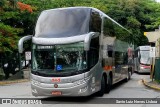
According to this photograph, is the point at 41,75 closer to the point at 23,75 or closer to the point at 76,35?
the point at 76,35

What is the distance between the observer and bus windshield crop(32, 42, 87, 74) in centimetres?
1366

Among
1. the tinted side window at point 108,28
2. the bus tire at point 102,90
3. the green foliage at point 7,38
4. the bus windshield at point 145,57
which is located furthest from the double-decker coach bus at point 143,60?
the bus tire at point 102,90

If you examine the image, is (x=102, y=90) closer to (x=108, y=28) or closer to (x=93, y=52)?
(x=93, y=52)

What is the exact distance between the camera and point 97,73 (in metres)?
15.0

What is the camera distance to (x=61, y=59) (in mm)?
13758

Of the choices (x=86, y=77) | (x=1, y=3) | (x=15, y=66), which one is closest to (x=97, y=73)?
(x=86, y=77)

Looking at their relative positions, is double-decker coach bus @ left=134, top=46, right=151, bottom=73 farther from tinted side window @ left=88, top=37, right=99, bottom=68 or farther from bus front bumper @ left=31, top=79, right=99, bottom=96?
bus front bumper @ left=31, top=79, right=99, bottom=96

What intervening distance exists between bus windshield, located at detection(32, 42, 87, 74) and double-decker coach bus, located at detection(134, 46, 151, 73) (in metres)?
23.9

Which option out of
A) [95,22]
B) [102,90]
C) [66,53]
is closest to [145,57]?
[102,90]

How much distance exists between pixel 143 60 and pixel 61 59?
24748mm

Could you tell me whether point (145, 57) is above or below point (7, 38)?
below

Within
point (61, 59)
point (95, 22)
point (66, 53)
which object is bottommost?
point (61, 59)

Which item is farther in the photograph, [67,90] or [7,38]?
[7,38]

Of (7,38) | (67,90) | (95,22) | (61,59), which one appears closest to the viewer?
(67,90)
